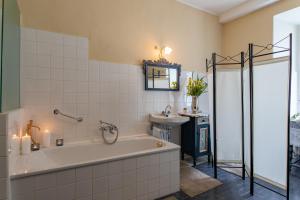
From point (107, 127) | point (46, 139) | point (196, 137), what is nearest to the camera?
point (46, 139)

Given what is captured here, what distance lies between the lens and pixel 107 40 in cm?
281

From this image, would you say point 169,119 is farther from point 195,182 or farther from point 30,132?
point 30,132

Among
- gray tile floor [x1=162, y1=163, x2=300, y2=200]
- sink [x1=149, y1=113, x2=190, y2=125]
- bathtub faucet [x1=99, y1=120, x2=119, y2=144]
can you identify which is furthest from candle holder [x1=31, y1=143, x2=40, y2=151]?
gray tile floor [x1=162, y1=163, x2=300, y2=200]

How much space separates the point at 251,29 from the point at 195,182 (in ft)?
9.85

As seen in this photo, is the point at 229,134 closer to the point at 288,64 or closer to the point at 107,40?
the point at 288,64

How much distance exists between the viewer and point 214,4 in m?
3.59

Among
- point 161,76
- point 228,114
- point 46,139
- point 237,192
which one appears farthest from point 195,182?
point 46,139

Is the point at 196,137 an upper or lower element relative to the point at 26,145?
lower

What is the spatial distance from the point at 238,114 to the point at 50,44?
2779mm

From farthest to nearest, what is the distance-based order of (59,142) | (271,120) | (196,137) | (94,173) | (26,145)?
1. (196,137)
2. (59,142)
3. (271,120)
4. (26,145)
5. (94,173)

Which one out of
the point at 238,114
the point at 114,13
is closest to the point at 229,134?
the point at 238,114

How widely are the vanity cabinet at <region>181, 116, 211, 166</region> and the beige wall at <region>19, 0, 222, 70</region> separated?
115cm

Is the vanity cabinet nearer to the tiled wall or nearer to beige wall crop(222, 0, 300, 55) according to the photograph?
the tiled wall

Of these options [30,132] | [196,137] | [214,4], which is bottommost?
[196,137]
